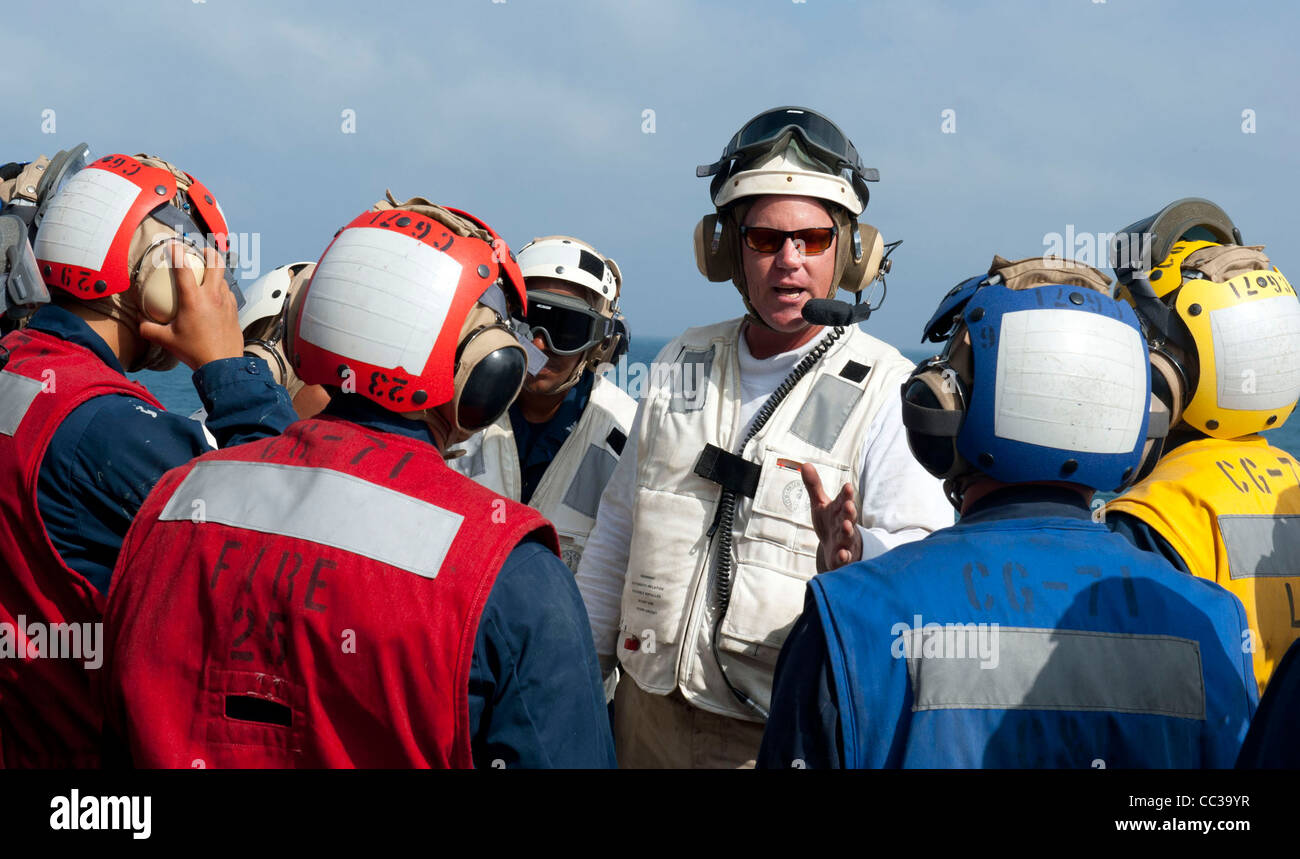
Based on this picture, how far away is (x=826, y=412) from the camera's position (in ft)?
12.3

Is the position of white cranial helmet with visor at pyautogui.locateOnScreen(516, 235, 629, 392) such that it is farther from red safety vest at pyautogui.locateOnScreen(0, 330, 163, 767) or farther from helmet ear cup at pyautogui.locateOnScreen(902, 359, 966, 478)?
helmet ear cup at pyautogui.locateOnScreen(902, 359, 966, 478)

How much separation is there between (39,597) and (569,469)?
2532 mm

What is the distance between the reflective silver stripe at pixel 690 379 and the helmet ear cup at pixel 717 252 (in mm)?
324

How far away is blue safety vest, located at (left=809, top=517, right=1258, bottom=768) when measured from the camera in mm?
2160

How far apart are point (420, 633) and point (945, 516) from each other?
199cm

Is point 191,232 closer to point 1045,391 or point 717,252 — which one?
point 717,252

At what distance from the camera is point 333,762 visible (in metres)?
2.26

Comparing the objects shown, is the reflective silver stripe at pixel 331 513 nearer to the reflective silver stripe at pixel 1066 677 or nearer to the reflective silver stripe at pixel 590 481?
the reflective silver stripe at pixel 1066 677

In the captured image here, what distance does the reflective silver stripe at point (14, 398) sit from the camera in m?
3.09

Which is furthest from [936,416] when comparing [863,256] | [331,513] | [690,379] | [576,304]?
[576,304]

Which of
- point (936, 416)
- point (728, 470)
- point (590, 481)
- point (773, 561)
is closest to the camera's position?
point (936, 416)

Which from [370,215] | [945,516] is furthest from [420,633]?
[945,516]

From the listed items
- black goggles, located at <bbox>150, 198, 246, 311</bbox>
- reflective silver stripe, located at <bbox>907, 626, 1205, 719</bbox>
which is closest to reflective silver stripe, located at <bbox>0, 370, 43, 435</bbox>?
black goggles, located at <bbox>150, 198, 246, 311</bbox>

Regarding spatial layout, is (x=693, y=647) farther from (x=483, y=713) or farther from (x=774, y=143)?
(x=774, y=143)
